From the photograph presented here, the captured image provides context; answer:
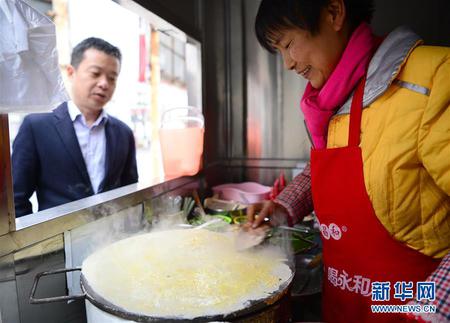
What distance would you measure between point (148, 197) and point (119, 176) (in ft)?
2.84

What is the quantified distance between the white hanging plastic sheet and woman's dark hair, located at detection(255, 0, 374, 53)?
2.59 ft

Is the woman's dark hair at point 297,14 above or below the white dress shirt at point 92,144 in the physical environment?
above

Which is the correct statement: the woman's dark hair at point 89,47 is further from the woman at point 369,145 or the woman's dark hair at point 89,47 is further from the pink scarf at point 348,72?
the pink scarf at point 348,72

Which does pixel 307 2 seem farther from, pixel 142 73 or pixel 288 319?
pixel 142 73

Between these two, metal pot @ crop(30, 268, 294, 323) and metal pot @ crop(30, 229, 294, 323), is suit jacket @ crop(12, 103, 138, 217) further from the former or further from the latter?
metal pot @ crop(30, 268, 294, 323)

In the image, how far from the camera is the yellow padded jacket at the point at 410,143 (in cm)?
104

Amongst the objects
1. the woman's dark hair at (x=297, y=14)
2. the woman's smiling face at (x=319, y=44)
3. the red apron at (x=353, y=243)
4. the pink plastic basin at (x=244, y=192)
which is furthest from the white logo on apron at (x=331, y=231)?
the pink plastic basin at (x=244, y=192)

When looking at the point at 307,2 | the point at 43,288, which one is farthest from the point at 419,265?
the point at 43,288

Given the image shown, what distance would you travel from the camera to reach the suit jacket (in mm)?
2168

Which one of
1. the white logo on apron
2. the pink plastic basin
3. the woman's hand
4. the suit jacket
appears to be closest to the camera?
the white logo on apron

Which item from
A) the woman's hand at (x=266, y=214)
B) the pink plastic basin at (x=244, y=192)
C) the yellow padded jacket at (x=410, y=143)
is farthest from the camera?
the pink plastic basin at (x=244, y=192)

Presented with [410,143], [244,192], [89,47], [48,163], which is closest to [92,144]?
[48,163]

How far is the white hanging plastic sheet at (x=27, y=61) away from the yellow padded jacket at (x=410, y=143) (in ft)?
3.67

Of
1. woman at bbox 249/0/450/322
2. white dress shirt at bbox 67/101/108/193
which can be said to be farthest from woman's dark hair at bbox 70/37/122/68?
woman at bbox 249/0/450/322
